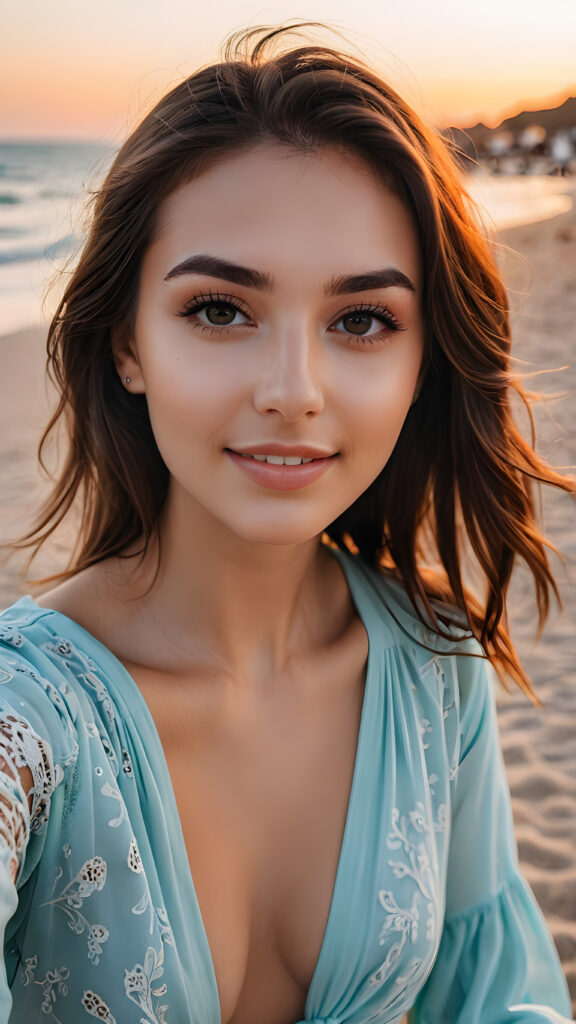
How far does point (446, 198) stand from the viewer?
164 cm

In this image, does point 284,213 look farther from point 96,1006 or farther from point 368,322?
point 96,1006

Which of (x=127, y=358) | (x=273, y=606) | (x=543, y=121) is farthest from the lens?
(x=543, y=121)

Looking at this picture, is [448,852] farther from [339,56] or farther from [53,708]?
[339,56]

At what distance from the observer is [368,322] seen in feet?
4.97

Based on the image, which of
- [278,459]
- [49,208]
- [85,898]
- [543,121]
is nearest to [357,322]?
[278,459]

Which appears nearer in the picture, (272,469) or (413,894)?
(272,469)

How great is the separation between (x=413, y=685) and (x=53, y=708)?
0.77m

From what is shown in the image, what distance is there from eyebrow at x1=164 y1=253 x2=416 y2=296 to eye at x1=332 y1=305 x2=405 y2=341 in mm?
38

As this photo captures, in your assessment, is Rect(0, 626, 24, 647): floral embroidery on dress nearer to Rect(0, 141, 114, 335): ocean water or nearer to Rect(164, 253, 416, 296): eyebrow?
Rect(164, 253, 416, 296): eyebrow

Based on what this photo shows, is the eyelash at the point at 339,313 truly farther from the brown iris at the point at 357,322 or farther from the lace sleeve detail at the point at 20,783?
the lace sleeve detail at the point at 20,783

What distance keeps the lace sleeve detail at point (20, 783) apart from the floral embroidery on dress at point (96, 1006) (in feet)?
0.97

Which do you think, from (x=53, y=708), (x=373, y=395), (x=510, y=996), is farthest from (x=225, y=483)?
(x=510, y=996)

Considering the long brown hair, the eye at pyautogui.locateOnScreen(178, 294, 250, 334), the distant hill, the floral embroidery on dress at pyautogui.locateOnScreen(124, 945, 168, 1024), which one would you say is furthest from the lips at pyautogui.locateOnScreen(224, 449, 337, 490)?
the distant hill

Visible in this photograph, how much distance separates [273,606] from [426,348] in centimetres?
53
